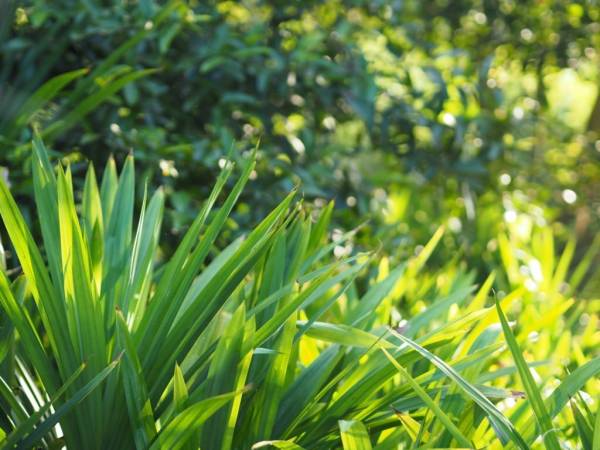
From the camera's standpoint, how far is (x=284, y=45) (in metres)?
3.33

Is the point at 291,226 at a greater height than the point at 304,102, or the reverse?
the point at 291,226

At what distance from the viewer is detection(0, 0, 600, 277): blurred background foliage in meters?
2.88

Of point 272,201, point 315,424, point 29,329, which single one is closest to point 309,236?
point 315,424

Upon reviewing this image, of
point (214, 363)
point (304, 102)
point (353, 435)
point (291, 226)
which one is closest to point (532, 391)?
→ point (353, 435)

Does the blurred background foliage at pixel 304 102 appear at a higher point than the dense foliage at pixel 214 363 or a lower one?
lower

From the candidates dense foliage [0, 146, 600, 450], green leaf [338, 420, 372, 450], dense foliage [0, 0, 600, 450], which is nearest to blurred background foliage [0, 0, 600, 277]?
dense foliage [0, 0, 600, 450]

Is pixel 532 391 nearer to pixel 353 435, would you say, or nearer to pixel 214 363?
pixel 353 435

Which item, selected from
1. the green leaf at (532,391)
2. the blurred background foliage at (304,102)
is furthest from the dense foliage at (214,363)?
the blurred background foliage at (304,102)

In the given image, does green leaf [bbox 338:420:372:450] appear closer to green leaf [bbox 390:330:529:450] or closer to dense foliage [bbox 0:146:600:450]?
dense foliage [bbox 0:146:600:450]

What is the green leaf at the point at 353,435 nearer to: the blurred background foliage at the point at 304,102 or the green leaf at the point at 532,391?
the green leaf at the point at 532,391

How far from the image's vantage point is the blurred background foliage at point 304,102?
113 inches

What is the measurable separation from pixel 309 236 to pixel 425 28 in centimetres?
244

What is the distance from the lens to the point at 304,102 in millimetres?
3400

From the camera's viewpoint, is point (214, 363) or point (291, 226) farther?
point (291, 226)
